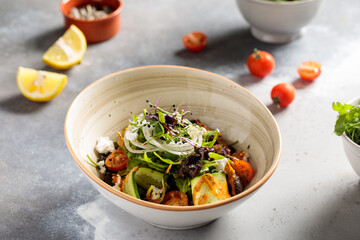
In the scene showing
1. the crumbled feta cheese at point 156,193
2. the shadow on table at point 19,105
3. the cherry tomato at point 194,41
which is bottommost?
the cherry tomato at point 194,41

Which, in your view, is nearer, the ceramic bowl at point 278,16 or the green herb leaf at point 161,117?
the green herb leaf at point 161,117

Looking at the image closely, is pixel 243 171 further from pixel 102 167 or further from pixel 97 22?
pixel 97 22

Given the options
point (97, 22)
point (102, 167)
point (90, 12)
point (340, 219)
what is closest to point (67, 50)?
point (97, 22)

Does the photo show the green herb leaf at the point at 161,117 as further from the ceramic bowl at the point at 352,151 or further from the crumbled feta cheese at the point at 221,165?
the ceramic bowl at the point at 352,151

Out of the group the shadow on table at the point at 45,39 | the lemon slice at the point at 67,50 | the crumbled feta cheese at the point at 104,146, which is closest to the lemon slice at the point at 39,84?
the lemon slice at the point at 67,50

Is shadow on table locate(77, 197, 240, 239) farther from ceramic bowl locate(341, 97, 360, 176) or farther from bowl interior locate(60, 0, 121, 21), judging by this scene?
bowl interior locate(60, 0, 121, 21)

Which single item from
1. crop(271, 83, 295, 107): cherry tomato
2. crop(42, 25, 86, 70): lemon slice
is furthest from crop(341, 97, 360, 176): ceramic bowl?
crop(42, 25, 86, 70): lemon slice
